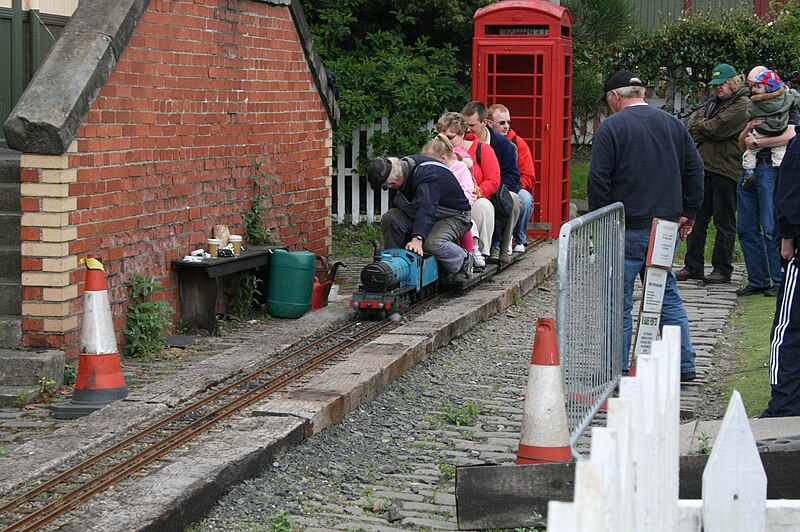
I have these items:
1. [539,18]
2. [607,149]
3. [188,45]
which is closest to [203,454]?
[607,149]

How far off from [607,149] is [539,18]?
27.8 ft

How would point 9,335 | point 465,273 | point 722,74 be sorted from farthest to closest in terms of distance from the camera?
point 722,74 < point 465,273 < point 9,335

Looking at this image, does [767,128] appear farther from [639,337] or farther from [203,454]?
[203,454]

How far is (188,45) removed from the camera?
1025cm

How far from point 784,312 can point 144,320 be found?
4631 millimetres

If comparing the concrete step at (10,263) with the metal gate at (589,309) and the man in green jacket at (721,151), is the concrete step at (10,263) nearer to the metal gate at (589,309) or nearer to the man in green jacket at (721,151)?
the metal gate at (589,309)

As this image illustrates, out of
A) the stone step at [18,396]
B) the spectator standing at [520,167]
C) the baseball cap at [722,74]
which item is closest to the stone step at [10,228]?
the stone step at [18,396]

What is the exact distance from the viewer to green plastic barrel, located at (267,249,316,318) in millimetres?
11062

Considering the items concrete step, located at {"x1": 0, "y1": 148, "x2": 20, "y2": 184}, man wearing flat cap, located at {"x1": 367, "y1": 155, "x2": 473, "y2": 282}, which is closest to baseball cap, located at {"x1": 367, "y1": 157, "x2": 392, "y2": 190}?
man wearing flat cap, located at {"x1": 367, "y1": 155, "x2": 473, "y2": 282}

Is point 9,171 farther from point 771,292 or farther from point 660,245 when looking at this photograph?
point 771,292

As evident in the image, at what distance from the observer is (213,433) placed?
664 cm

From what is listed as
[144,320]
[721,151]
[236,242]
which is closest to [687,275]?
[721,151]

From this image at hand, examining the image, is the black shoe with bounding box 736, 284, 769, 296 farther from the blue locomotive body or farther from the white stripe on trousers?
the white stripe on trousers

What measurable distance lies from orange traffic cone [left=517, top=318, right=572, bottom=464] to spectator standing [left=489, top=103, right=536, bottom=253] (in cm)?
797
